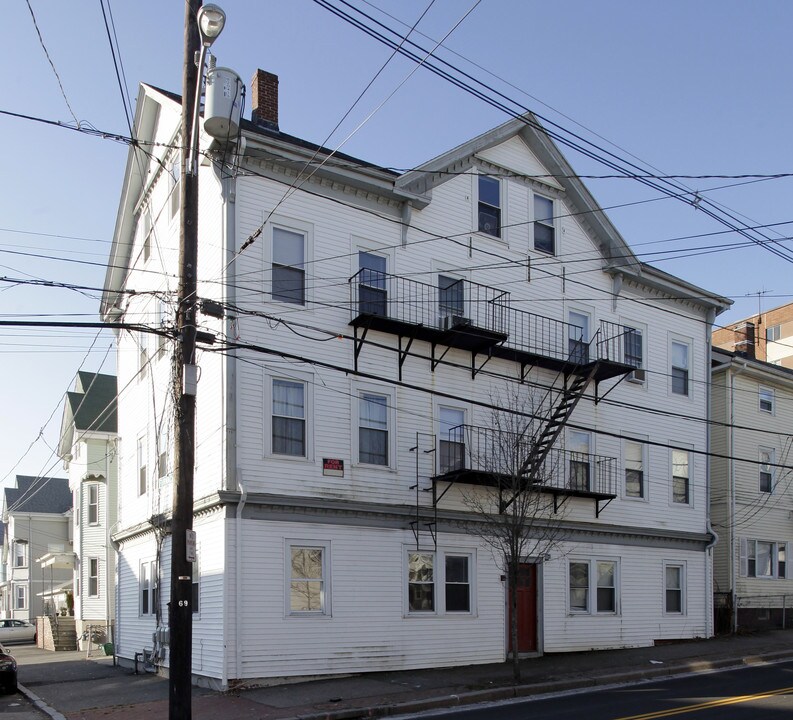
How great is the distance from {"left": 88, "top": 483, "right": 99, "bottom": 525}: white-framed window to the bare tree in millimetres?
21304

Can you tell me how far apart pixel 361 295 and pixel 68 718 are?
34.8 feet

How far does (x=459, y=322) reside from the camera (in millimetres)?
21625

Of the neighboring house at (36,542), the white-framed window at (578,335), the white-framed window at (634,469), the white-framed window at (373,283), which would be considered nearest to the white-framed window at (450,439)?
the white-framed window at (373,283)

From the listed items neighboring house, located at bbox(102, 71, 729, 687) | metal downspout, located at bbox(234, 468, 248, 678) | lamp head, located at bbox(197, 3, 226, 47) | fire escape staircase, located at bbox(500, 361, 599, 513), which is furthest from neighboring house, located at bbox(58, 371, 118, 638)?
lamp head, located at bbox(197, 3, 226, 47)

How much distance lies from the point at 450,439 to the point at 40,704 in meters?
10.6

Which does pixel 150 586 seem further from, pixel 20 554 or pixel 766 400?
pixel 20 554

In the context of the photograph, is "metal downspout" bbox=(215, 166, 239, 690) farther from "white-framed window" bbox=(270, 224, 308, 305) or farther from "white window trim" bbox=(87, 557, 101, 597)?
"white window trim" bbox=(87, 557, 101, 597)

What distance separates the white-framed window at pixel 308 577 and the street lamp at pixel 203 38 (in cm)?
846

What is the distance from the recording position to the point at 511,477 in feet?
64.6

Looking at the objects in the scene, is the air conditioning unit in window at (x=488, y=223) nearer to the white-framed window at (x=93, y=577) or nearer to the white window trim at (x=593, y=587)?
the white window trim at (x=593, y=587)


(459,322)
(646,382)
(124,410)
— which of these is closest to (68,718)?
(459,322)

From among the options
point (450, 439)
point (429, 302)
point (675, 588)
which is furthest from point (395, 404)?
point (675, 588)

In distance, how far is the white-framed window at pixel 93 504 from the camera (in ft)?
122

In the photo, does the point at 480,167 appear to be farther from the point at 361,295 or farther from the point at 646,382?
the point at 646,382
